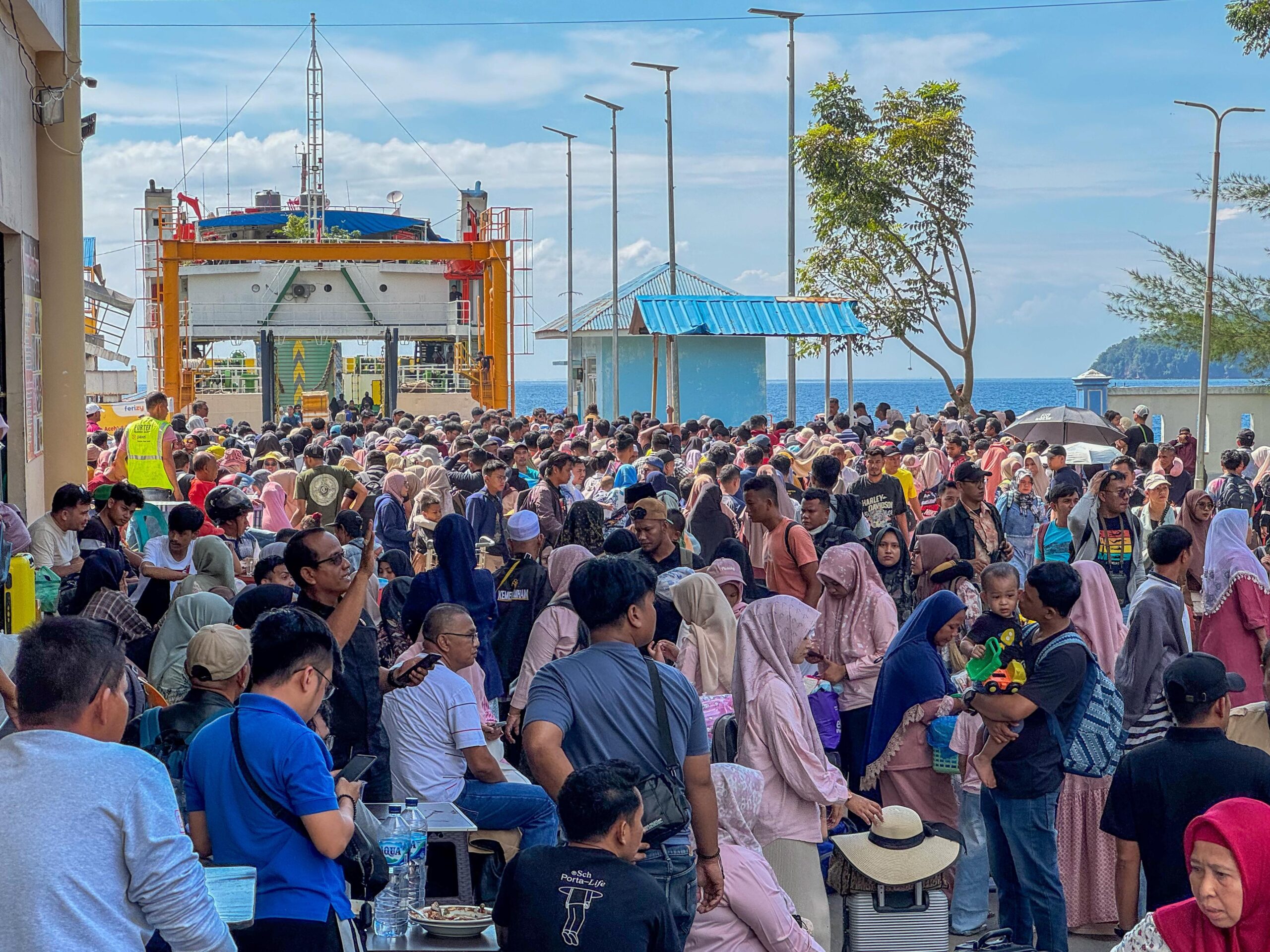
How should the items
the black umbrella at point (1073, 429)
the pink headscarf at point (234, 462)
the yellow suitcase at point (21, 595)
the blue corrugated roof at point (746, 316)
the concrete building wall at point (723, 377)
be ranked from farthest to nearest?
the concrete building wall at point (723, 377) → the blue corrugated roof at point (746, 316) → the black umbrella at point (1073, 429) → the pink headscarf at point (234, 462) → the yellow suitcase at point (21, 595)

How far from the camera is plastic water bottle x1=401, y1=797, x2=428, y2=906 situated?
5445 millimetres

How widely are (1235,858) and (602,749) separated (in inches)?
76.6

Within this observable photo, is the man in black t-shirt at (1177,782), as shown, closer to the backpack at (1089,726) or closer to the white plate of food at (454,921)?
the backpack at (1089,726)

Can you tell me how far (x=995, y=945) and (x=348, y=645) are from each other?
2.96 metres

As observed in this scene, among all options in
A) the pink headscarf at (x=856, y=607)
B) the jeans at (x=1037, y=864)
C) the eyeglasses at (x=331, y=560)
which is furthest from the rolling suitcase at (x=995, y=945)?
the eyeglasses at (x=331, y=560)

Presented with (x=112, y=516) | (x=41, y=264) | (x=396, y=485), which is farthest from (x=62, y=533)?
(x=41, y=264)

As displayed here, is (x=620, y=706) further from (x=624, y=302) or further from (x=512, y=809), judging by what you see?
(x=624, y=302)

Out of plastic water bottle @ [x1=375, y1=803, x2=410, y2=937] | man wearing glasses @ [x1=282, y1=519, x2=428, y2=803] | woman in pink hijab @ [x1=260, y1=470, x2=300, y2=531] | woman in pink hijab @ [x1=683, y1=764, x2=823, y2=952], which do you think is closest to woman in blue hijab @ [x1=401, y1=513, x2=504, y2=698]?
man wearing glasses @ [x1=282, y1=519, x2=428, y2=803]

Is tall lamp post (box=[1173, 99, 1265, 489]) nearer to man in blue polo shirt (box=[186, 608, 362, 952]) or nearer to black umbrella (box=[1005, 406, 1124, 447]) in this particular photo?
black umbrella (box=[1005, 406, 1124, 447])

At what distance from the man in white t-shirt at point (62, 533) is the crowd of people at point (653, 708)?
20 mm

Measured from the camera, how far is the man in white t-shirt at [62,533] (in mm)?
8797

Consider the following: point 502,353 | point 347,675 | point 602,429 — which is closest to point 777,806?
point 347,675

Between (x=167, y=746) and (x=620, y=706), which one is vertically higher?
(x=620, y=706)

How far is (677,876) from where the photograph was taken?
4.48m
